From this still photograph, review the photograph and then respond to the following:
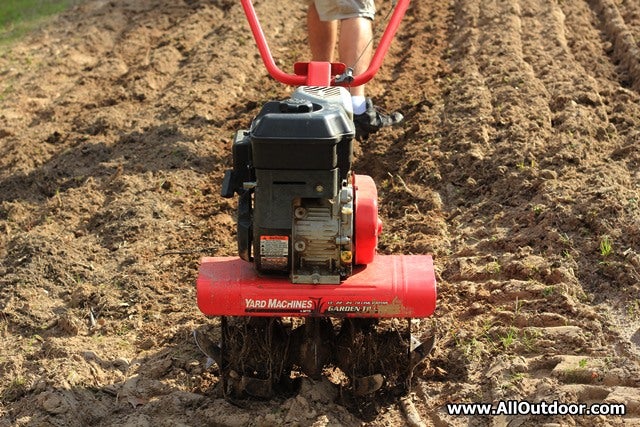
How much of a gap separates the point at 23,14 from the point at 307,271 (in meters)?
7.59

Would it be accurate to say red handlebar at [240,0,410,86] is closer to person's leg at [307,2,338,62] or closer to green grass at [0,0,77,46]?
person's leg at [307,2,338,62]

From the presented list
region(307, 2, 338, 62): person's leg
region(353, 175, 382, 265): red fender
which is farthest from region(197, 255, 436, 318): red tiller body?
region(307, 2, 338, 62): person's leg

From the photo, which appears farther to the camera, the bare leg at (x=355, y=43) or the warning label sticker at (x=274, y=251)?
the bare leg at (x=355, y=43)

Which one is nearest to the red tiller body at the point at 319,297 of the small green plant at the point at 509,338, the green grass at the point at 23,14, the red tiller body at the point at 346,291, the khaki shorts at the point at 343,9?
the red tiller body at the point at 346,291

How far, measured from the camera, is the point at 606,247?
4.50 metres

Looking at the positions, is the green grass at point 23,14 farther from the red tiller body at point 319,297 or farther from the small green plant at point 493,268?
the red tiller body at point 319,297

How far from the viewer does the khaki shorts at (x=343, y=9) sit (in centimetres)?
585

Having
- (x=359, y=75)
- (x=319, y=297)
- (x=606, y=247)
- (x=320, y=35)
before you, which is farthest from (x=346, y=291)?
(x=320, y=35)

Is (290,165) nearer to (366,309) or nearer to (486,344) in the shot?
(366,309)

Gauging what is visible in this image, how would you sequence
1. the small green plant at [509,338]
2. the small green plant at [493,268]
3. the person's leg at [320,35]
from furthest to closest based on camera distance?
the person's leg at [320,35], the small green plant at [493,268], the small green plant at [509,338]

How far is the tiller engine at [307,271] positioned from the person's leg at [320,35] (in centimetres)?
221

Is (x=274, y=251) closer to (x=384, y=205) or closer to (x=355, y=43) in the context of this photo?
(x=384, y=205)

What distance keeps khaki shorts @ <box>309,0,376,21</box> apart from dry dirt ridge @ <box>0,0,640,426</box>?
0.88 meters

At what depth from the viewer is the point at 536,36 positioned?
7.77m
